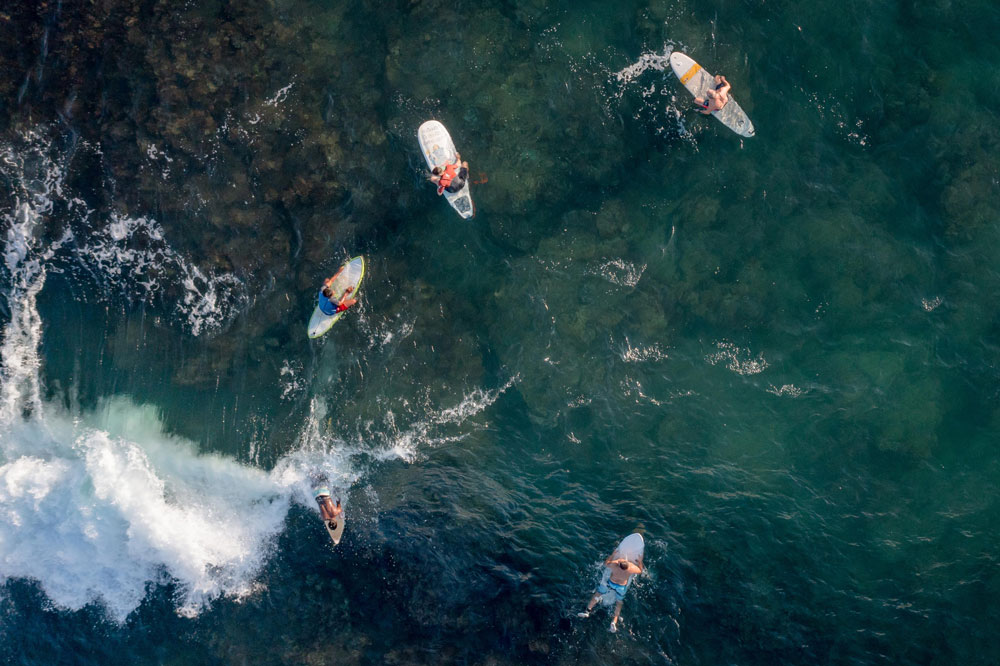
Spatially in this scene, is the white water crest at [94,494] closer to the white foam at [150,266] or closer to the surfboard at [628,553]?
the white foam at [150,266]

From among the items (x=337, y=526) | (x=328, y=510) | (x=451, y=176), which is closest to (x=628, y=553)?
(x=337, y=526)

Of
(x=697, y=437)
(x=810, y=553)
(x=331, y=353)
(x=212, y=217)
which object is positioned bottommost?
(x=810, y=553)

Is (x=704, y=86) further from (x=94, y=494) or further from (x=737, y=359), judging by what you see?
(x=94, y=494)

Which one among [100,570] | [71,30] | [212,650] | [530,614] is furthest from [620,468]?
[71,30]

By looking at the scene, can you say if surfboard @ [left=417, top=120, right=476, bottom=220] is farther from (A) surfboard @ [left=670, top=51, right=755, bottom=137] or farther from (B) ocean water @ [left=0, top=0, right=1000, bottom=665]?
(A) surfboard @ [left=670, top=51, right=755, bottom=137]

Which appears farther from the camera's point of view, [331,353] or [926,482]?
[331,353]

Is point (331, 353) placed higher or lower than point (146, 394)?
Result: lower

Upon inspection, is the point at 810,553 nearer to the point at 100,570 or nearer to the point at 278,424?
the point at 278,424
